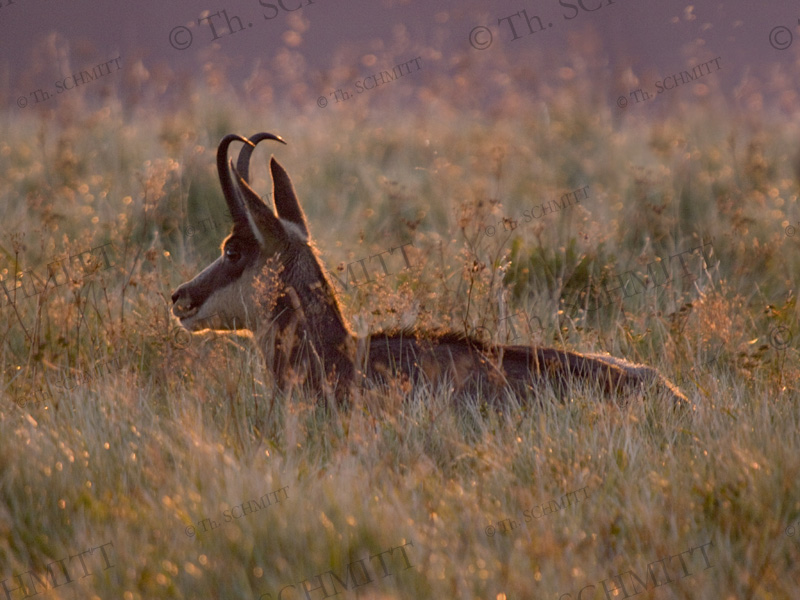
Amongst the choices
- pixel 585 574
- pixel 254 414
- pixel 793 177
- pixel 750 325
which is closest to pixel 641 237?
pixel 750 325

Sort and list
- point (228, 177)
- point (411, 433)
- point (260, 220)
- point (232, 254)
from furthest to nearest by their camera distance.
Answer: point (232, 254), point (260, 220), point (228, 177), point (411, 433)

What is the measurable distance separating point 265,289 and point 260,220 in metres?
0.41

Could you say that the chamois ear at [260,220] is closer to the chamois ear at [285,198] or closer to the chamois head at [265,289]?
the chamois head at [265,289]

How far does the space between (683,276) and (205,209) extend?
4.44m

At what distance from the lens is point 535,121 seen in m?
12.6

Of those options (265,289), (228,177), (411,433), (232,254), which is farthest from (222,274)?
(411,433)

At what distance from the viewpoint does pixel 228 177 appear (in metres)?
5.48

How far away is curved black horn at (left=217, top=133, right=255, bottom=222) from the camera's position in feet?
17.7

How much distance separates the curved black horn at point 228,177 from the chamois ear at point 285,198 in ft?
1.19

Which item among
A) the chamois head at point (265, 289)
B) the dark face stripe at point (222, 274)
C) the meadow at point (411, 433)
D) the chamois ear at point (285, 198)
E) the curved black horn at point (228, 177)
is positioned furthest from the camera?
the chamois ear at point (285, 198)

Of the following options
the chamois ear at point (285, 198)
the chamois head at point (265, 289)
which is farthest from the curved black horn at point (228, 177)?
the chamois ear at point (285, 198)

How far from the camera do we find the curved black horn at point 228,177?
5387mm

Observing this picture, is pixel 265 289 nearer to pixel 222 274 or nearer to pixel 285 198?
pixel 222 274

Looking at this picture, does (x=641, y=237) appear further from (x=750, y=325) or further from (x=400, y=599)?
(x=400, y=599)
